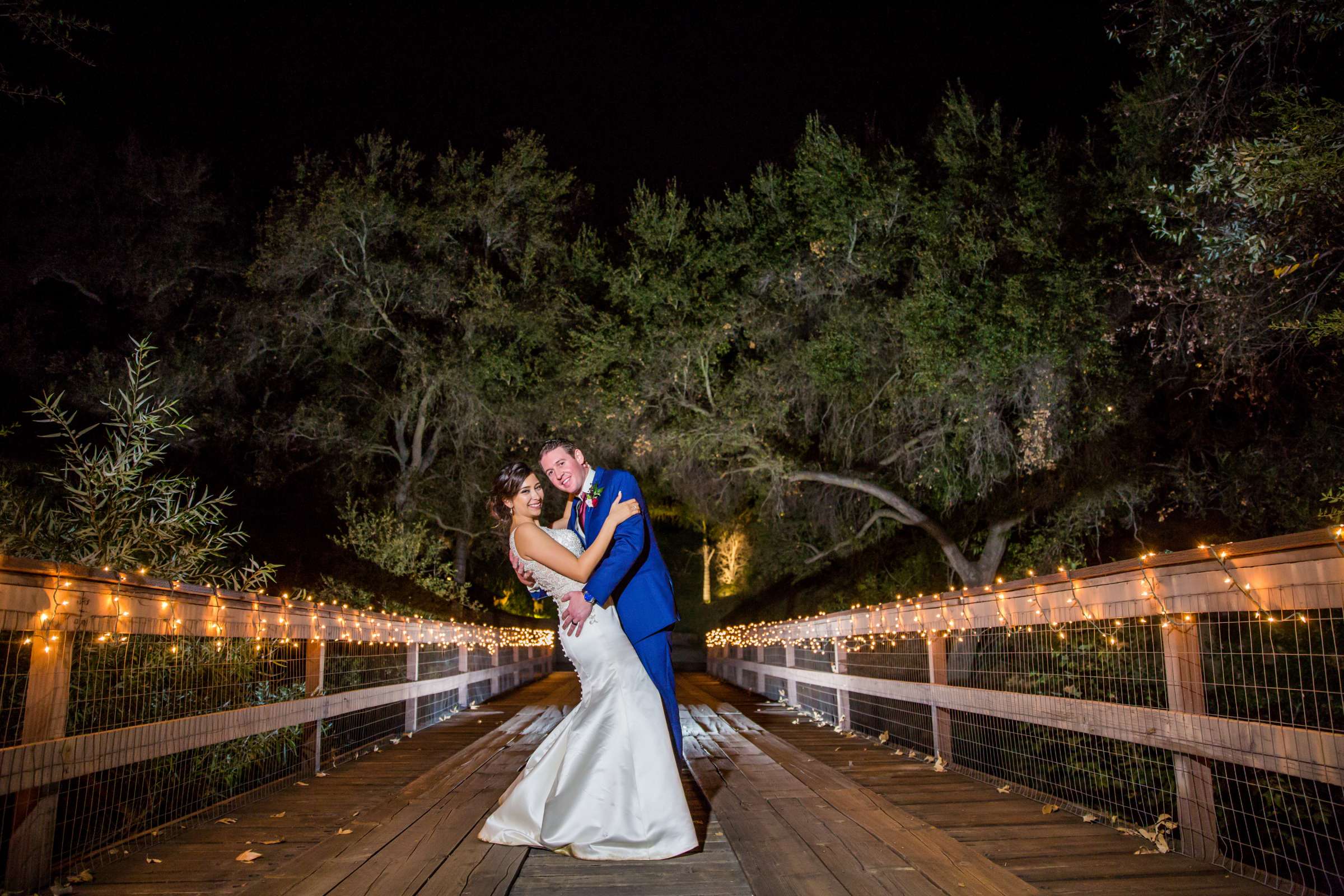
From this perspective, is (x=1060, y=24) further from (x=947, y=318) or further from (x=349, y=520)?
(x=349, y=520)

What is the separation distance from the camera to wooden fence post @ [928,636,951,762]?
6.54m

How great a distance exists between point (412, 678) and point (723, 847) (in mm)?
5931

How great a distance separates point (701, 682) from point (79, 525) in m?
14.6

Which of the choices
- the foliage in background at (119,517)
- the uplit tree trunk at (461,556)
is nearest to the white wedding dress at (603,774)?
the foliage in background at (119,517)

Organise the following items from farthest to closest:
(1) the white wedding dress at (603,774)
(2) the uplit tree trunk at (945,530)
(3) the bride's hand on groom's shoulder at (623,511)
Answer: (2) the uplit tree trunk at (945,530) < (3) the bride's hand on groom's shoulder at (623,511) < (1) the white wedding dress at (603,774)

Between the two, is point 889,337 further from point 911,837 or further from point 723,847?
point 723,847

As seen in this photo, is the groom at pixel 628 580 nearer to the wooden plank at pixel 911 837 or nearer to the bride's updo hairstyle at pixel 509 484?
the bride's updo hairstyle at pixel 509 484

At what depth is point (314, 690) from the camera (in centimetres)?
643

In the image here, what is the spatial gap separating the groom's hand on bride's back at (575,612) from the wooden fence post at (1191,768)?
2481 millimetres

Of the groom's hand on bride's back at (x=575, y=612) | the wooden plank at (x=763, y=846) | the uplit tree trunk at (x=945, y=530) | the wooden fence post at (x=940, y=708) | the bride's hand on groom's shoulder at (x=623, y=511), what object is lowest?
the wooden plank at (x=763, y=846)

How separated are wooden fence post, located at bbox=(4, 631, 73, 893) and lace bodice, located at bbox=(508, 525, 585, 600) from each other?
5.94 ft

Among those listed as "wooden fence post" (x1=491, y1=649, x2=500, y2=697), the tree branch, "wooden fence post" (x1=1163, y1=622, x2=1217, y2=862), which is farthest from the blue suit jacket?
the tree branch

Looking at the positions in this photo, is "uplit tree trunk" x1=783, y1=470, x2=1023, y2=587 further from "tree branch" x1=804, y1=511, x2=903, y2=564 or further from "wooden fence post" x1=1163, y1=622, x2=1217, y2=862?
"wooden fence post" x1=1163, y1=622, x2=1217, y2=862

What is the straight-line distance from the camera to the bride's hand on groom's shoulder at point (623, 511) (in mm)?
3984
